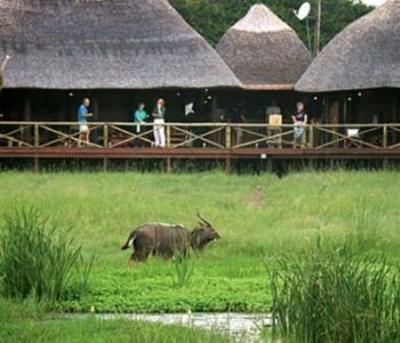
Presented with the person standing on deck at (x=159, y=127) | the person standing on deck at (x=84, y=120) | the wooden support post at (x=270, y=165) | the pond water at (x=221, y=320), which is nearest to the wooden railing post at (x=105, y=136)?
the person standing on deck at (x=84, y=120)

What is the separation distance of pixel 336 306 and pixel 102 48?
19632 millimetres

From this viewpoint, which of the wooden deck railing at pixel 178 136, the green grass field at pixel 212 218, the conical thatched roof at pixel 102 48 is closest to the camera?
the green grass field at pixel 212 218

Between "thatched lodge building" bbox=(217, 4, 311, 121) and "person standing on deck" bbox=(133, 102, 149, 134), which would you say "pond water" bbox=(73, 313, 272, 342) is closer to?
"person standing on deck" bbox=(133, 102, 149, 134)

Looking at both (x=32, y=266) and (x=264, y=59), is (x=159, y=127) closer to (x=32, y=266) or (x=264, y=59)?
(x=264, y=59)

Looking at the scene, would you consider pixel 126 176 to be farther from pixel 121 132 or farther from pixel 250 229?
pixel 250 229

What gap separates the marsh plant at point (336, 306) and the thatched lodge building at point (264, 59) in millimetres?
22118

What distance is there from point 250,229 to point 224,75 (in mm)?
12230

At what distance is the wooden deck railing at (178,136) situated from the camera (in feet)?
75.6

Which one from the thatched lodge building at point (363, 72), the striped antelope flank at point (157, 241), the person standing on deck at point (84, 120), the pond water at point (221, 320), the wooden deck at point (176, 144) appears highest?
the thatched lodge building at point (363, 72)

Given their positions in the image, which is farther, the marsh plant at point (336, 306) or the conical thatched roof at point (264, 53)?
the conical thatched roof at point (264, 53)

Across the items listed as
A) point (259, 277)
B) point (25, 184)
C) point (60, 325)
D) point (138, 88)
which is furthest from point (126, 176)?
point (60, 325)

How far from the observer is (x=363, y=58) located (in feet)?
85.2

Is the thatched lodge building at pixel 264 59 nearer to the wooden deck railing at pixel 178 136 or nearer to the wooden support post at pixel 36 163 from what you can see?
the wooden deck railing at pixel 178 136

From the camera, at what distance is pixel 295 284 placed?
6914 millimetres
